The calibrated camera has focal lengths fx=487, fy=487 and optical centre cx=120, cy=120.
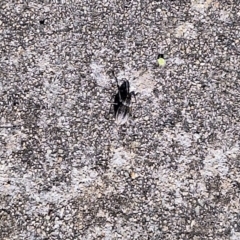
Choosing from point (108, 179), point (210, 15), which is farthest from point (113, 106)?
point (210, 15)

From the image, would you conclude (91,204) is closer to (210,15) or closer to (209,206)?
(209,206)

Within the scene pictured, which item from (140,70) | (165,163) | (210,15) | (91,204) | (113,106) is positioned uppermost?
(210,15)

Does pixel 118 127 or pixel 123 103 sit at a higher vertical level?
pixel 123 103
